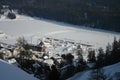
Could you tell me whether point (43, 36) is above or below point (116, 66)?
below

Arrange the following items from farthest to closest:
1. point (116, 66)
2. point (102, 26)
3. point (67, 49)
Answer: point (102, 26) < point (67, 49) < point (116, 66)

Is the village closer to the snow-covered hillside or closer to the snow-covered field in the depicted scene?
the snow-covered field

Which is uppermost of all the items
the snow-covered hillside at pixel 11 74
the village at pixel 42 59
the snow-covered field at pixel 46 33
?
the snow-covered hillside at pixel 11 74

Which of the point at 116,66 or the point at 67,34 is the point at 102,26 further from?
the point at 116,66

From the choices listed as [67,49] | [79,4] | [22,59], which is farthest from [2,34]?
[79,4]

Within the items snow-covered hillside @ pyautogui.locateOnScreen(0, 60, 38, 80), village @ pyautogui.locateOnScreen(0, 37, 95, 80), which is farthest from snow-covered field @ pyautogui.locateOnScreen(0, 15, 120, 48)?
snow-covered hillside @ pyautogui.locateOnScreen(0, 60, 38, 80)

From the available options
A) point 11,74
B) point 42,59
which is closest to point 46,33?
point 42,59

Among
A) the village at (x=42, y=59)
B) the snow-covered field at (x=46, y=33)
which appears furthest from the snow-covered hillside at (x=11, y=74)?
the snow-covered field at (x=46, y=33)

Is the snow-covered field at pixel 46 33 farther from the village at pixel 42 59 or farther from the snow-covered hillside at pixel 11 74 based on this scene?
the snow-covered hillside at pixel 11 74

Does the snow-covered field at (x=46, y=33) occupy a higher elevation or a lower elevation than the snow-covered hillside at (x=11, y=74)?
lower
